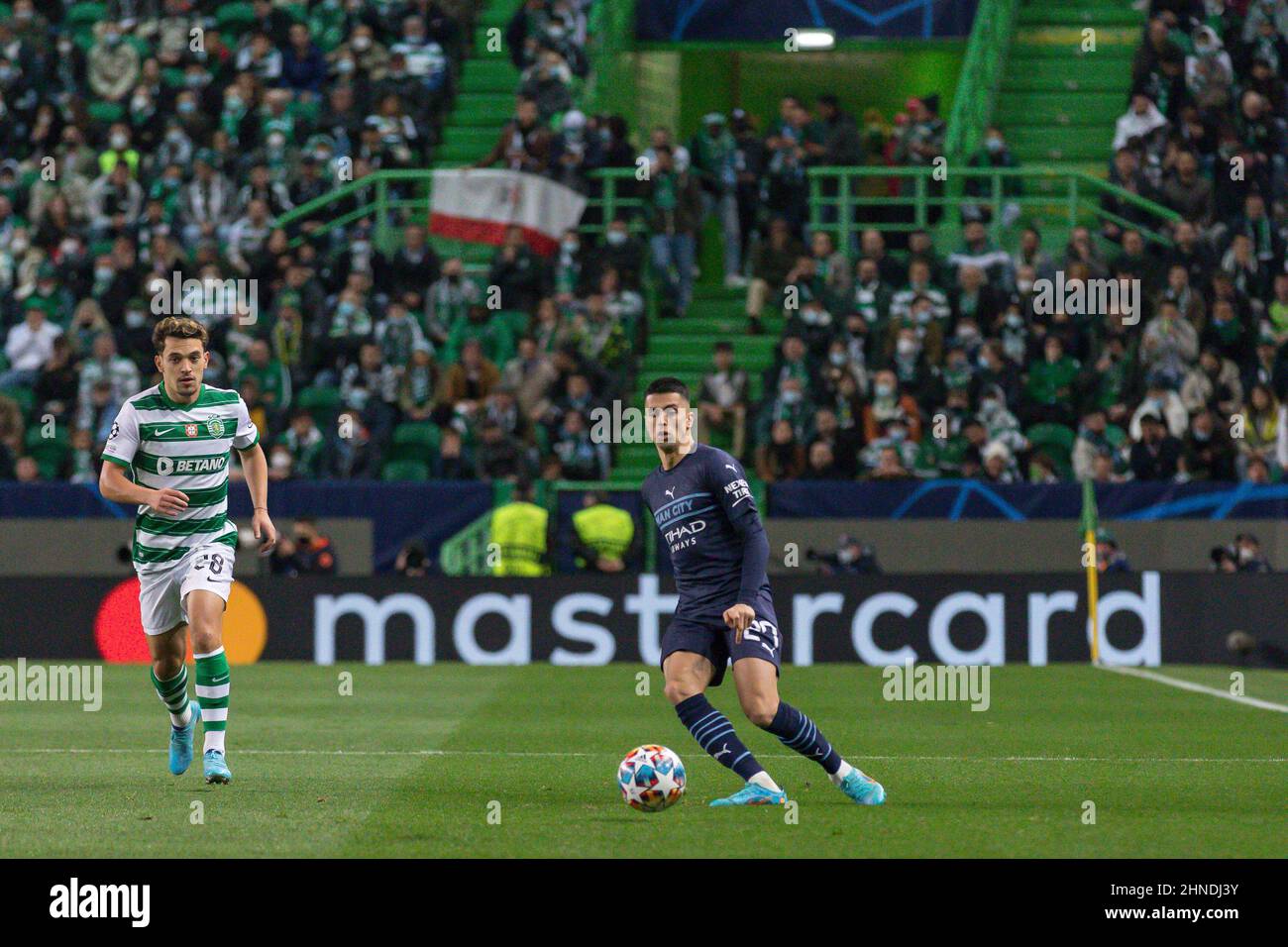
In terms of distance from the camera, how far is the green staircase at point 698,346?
24719 millimetres

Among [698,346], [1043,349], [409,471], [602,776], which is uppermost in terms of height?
[698,346]

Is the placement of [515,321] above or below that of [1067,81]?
below

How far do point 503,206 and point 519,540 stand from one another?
583 cm

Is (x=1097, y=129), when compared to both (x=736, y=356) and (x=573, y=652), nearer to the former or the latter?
(x=736, y=356)

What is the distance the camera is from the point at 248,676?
748 inches

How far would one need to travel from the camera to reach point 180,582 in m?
10.5

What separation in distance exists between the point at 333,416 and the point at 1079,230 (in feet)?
27.4

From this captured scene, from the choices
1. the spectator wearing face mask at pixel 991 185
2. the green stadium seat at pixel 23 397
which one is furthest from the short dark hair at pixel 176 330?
the spectator wearing face mask at pixel 991 185

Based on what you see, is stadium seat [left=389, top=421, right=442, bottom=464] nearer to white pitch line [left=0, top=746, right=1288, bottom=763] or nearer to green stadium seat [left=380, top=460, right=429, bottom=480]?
green stadium seat [left=380, top=460, right=429, bottom=480]

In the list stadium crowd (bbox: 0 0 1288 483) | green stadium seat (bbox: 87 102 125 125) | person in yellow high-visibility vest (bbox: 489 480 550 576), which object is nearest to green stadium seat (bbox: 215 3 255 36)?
stadium crowd (bbox: 0 0 1288 483)

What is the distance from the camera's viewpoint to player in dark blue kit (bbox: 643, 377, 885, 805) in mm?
9516

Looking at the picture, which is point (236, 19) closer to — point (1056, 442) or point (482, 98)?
point (482, 98)

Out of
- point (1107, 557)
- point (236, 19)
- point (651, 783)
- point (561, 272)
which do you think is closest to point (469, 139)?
point (236, 19)
